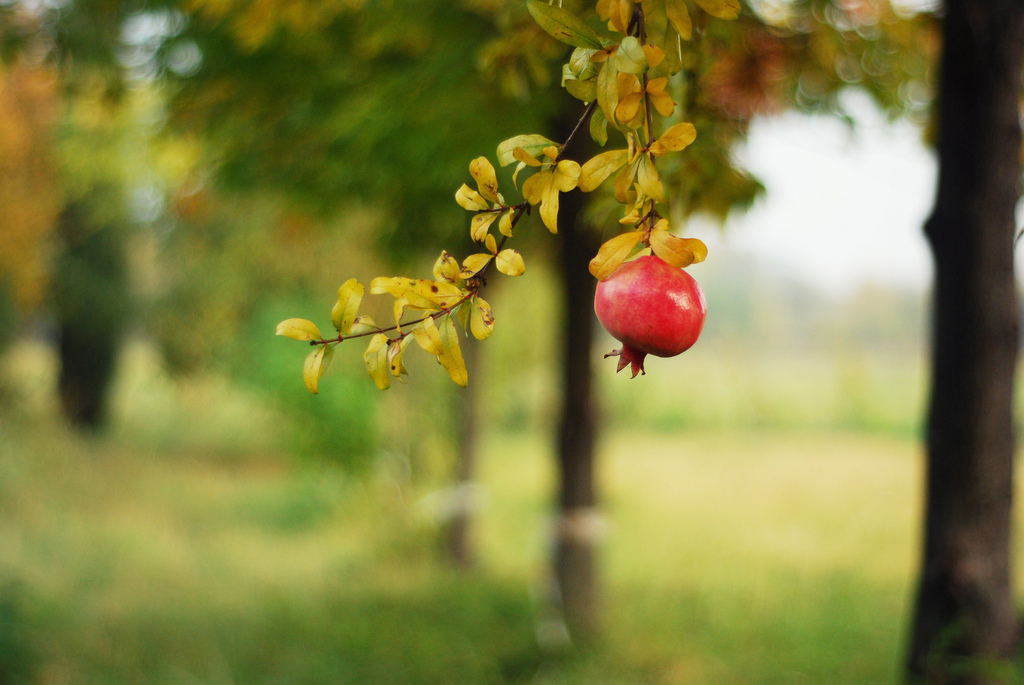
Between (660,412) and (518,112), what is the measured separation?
9.00 meters

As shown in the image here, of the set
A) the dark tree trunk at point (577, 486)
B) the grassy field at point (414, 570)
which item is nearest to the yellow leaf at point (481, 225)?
the dark tree trunk at point (577, 486)

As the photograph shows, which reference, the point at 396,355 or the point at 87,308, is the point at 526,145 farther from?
the point at 87,308

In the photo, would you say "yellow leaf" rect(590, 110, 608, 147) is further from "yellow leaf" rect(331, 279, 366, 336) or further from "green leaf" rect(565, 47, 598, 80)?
"yellow leaf" rect(331, 279, 366, 336)

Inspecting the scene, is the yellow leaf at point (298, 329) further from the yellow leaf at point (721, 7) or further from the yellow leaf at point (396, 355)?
the yellow leaf at point (721, 7)

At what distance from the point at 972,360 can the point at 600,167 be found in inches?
70.1

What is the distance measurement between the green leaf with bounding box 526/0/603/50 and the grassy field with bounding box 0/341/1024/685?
11.1 ft

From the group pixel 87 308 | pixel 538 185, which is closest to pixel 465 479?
pixel 538 185

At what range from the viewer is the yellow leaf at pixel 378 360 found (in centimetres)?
85

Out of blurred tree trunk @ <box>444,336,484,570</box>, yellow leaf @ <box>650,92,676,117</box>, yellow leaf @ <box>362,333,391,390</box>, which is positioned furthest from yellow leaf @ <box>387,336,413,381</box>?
blurred tree trunk @ <box>444,336,484,570</box>

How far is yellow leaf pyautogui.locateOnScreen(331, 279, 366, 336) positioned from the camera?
0.86m

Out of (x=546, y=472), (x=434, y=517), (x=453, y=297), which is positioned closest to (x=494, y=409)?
(x=546, y=472)

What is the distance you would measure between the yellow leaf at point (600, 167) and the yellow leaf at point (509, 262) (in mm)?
101

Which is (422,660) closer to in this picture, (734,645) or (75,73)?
(734,645)

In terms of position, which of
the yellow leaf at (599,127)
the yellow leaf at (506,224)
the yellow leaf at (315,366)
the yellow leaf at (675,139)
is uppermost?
the yellow leaf at (599,127)
